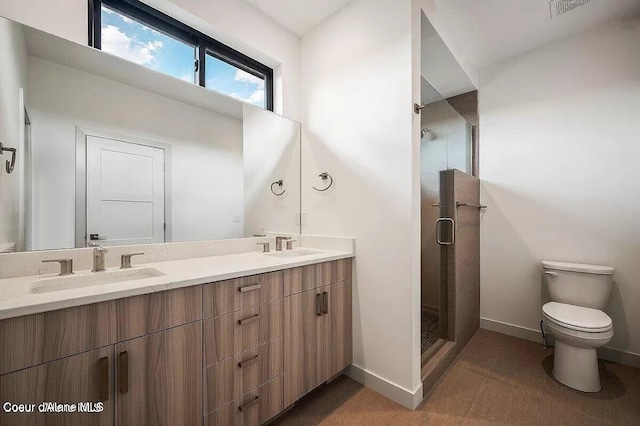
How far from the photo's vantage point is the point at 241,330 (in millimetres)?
1215

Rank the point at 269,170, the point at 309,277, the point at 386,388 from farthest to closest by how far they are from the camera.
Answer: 1. the point at 269,170
2. the point at 386,388
3. the point at 309,277

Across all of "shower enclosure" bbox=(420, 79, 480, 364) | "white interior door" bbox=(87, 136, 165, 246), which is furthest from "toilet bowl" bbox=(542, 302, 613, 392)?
"white interior door" bbox=(87, 136, 165, 246)

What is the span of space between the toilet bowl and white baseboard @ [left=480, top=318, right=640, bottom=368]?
52 centimetres

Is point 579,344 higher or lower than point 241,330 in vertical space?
lower

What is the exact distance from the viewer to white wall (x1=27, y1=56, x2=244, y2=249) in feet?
4.04

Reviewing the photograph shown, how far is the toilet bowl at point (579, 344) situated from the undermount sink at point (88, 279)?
8.13 ft

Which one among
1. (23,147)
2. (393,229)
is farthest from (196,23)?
(393,229)

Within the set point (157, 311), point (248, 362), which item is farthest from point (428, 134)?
point (157, 311)

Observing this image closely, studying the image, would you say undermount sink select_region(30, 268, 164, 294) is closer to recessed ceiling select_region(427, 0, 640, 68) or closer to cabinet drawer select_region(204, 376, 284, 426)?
cabinet drawer select_region(204, 376, 284, 426)

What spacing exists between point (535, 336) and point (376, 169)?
7.33 ft

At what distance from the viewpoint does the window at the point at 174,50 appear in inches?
59.7

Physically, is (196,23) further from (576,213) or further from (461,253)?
(576,213)

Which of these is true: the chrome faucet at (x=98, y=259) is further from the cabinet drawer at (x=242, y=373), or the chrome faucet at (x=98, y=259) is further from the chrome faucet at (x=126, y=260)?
the cabinet drawer at (x=242, y=373)

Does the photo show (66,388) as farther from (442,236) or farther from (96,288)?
(442,236)
